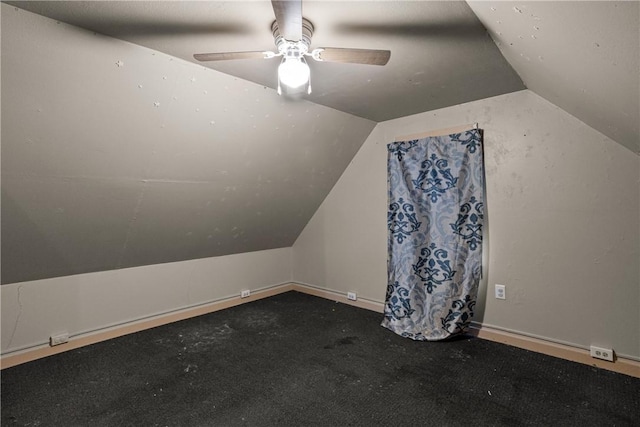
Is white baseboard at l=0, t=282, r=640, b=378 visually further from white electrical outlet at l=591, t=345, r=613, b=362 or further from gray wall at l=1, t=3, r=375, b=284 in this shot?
gray wall at l=1, t=3, r=375, b=284

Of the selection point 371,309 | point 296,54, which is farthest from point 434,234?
point 296,54

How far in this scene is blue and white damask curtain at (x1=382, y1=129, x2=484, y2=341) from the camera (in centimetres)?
280

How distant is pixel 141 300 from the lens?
10.5ft

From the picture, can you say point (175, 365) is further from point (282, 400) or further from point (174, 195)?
point (174, 195)

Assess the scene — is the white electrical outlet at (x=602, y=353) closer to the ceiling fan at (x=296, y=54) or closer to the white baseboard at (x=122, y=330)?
the ceiling fan at (x=296, y=54)

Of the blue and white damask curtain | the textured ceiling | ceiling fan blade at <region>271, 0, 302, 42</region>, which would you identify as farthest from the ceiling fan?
the blue and white damask curtain

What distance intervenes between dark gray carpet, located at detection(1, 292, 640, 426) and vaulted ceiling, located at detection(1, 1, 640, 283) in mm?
888

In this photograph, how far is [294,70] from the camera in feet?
5.26

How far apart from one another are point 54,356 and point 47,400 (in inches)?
28.6

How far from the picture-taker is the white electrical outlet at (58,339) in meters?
2.67

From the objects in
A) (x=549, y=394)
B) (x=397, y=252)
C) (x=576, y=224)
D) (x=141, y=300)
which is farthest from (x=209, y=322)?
(x=576, y=224)

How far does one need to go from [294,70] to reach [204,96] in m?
0.87

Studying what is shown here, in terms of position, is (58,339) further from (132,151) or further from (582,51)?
(582,51)

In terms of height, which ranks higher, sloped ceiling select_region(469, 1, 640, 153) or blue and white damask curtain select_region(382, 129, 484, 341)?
sloped ceiling select_region(469, 1, 640, 153)
